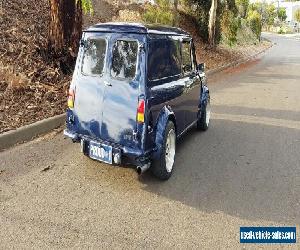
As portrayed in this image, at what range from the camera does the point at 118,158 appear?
185 inches

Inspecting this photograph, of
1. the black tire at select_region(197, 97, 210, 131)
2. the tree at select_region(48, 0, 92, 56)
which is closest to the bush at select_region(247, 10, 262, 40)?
the tree at select_region(48, 0, 92, 56)

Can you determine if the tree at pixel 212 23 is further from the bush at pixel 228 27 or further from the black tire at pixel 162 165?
the black tire at pixel 162 165

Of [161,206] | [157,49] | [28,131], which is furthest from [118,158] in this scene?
[28,131]

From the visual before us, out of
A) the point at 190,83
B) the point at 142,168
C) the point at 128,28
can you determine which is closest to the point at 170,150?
the point at 142,168

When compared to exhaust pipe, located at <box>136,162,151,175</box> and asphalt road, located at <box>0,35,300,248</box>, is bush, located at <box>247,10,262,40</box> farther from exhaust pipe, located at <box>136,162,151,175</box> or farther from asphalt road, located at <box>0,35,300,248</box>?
exhaust pipe, located at <box>136,162,151,175</box>

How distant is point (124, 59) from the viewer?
4.86 metres

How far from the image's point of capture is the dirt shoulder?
7.19 metres

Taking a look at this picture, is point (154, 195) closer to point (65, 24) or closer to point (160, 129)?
point (160, 129)

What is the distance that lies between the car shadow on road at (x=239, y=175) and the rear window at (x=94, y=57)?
1.62 m

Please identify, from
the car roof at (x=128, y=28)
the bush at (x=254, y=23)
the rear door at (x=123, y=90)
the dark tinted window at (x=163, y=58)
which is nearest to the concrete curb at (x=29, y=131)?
the rear door at (x=123, y=90)

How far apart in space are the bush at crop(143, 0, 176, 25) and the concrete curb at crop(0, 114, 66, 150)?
37.1ft

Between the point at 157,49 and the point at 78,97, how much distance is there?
125cm

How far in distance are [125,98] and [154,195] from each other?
128 cm

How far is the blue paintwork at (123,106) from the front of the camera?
4652 mm
